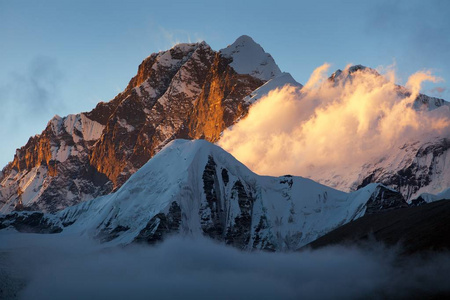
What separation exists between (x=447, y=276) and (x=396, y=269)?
24744mm

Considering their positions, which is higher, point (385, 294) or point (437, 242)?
point (437, 242)

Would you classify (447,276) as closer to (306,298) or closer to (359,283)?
(359,283)

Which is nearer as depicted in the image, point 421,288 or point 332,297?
point 421,288

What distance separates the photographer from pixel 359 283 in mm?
194500

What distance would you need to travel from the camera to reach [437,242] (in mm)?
197625

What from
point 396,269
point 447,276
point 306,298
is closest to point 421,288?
point 447,276

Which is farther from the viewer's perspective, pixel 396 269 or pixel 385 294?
pixel 396 269

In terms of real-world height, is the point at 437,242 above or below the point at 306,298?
above

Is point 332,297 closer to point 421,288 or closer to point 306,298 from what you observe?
point 306,298

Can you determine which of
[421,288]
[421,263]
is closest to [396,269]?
[421,263]

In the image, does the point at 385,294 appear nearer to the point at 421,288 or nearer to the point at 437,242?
the point at 421,288

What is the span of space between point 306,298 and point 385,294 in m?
25.3

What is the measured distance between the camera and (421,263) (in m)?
189

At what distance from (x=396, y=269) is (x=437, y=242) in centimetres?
1321
